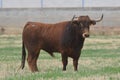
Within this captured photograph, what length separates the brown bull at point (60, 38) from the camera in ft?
55.0

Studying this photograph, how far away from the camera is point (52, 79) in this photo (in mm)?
12719

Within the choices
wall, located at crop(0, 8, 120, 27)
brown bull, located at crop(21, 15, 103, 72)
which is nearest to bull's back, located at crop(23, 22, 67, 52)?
brown bull, located at crop(21, 15, 103, 72)

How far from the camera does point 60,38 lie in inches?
675

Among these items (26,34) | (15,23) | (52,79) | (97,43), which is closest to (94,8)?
(15,23)
